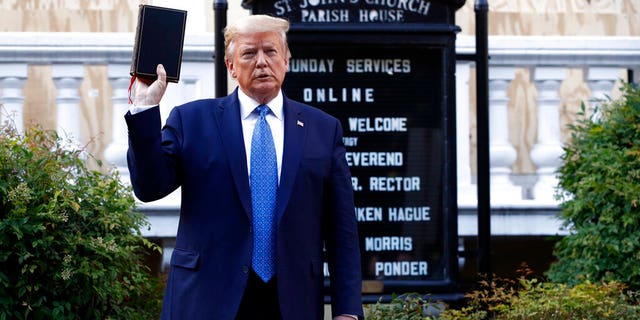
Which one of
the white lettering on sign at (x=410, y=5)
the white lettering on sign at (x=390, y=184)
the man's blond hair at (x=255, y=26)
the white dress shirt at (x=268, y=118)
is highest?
the white lettering on sign at (x=410, y=5)

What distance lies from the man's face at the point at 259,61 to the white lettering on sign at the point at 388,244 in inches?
88.5

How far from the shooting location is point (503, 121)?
24.4ft

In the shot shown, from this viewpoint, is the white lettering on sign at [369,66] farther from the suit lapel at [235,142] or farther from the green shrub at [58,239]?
the suit lapel at [235,142]

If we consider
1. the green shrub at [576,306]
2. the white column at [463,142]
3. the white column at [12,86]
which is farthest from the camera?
the white column at [463,142]

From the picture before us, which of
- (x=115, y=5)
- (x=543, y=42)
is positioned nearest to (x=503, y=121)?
(x=543, y=42)

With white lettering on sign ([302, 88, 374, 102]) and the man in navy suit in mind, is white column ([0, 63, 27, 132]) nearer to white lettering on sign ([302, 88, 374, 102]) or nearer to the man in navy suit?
white lettering on sign ([302, 88, 374, 102])

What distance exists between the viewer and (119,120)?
7180mm

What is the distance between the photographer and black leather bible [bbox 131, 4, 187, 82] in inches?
143

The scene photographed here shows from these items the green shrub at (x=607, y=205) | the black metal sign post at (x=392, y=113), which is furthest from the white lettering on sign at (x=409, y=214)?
the green shrub at (x=607, y=205)

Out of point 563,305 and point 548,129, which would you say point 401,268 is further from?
point 548,129

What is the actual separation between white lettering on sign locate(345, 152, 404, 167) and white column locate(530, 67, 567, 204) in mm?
1744

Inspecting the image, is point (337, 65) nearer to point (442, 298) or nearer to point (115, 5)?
point (442, 298)

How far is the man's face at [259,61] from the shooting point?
373cm

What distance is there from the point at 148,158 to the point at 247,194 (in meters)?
0.34
